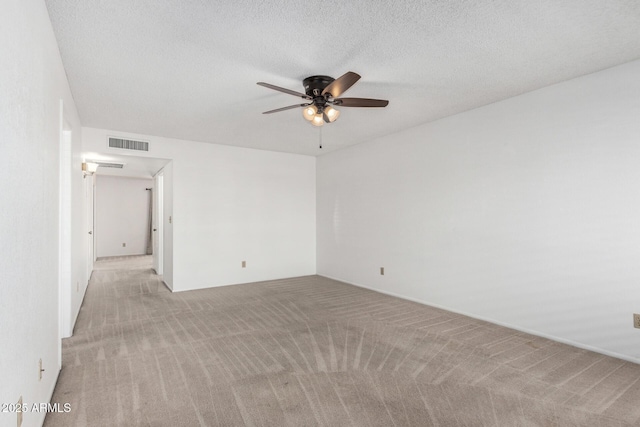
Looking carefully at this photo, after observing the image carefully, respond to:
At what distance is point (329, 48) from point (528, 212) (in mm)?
2673

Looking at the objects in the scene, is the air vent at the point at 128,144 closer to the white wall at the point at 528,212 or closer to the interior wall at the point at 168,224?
the interior wall at the point at 168,224

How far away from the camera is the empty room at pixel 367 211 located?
1.98m

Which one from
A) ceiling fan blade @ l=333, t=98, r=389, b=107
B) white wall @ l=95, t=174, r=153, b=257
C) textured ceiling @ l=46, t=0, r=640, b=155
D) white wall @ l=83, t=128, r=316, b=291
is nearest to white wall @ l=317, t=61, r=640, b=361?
textured ceiling @ l=46, t=0, r=640, b=155

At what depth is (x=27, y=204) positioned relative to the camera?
61.6 inches

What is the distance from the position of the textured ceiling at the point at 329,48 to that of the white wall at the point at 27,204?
525 mm

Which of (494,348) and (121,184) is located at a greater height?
(121,184)

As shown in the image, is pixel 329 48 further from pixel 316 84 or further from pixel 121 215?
pixel 121 215

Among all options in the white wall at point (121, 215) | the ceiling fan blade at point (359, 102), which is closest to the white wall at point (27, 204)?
the ceiling fan blade at point (359, 102)

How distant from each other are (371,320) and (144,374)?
93.7 inches

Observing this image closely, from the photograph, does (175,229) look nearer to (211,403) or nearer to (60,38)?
(60,38)

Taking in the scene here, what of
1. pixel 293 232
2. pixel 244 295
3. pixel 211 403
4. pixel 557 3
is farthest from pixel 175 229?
pixel 557 3

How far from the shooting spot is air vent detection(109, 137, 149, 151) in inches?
192

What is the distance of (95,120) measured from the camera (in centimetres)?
438

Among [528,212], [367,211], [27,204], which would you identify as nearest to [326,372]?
[27,204]
